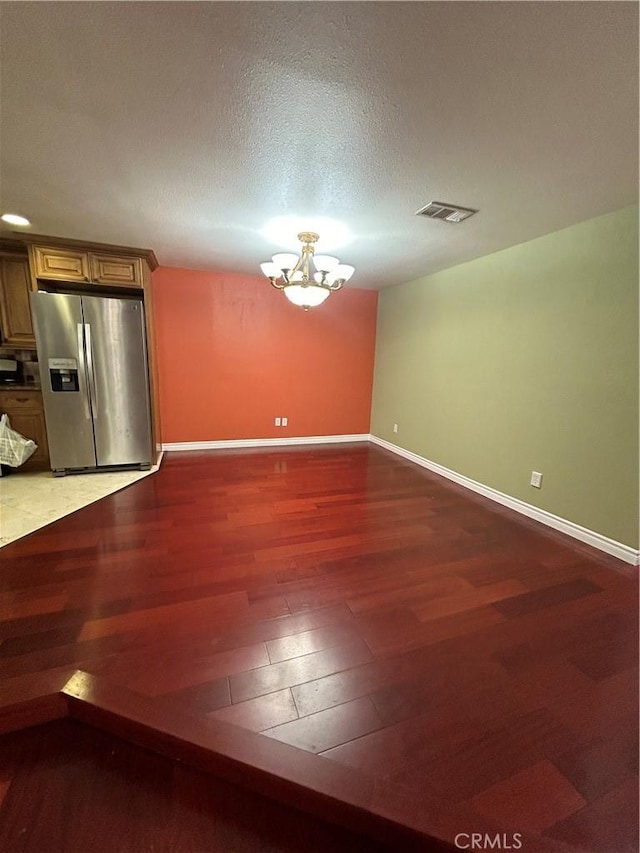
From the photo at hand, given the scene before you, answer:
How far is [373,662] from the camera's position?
151 centimetres

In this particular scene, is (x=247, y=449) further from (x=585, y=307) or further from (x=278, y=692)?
(x=585, y=307)

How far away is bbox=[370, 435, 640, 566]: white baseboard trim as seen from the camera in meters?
2.36

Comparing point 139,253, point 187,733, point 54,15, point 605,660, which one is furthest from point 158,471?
point 605,660

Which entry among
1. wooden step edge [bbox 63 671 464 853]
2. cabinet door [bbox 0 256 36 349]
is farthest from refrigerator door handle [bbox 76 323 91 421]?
wooden step edge [bbox 63 671 464 853]

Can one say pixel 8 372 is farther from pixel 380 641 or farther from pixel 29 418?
pixel 380 641

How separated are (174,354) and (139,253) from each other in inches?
47.9

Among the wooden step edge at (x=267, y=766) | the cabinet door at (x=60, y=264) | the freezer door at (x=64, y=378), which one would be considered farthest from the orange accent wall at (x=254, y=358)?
the wooden step edge at (x=267, y=766)

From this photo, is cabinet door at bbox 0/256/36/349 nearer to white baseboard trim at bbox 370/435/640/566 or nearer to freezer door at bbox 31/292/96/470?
freezer door at bbox 31/292/96/470

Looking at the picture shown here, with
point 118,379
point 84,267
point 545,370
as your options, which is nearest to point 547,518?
point 545,370

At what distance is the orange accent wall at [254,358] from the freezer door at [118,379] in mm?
688

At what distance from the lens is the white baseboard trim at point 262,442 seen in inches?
184

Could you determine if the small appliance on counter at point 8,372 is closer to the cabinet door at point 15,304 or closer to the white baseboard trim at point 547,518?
the cabinet door at point 15,304

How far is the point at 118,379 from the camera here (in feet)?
12.0

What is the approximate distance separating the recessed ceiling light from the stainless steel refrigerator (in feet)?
2.00
